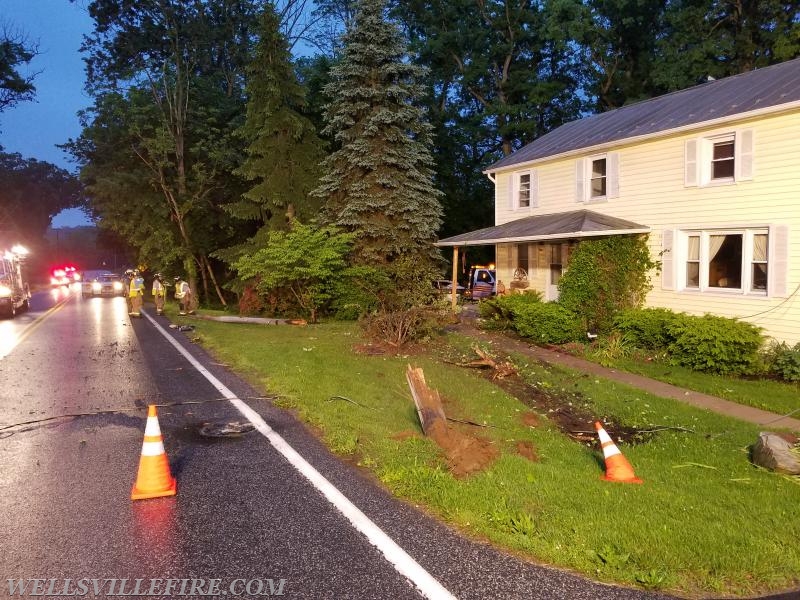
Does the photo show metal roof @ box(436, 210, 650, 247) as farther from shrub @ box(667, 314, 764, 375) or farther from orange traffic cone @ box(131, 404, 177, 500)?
orange traffic cone @ box(131, 404, 177, 500)

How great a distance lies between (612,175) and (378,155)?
9143 mm

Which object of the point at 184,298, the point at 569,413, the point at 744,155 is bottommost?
the point at 569,413

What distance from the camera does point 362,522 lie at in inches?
186

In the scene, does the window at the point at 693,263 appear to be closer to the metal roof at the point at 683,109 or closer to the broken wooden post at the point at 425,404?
the metal roof at the point at 683,109

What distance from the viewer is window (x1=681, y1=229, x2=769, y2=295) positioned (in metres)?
13.8

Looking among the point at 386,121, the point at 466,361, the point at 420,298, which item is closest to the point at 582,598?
the point at 466,361

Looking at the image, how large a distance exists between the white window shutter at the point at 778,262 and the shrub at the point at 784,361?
1.12 meters

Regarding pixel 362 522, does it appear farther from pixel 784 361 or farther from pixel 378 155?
pixel 378 155

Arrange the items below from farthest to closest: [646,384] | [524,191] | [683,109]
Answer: [524,191]
[683,109]
[646,384]

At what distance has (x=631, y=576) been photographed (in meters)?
3.96

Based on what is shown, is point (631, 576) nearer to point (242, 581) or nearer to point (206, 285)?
point (242, 581)

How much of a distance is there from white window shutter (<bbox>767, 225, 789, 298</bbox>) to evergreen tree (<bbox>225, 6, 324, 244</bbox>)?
667 inches

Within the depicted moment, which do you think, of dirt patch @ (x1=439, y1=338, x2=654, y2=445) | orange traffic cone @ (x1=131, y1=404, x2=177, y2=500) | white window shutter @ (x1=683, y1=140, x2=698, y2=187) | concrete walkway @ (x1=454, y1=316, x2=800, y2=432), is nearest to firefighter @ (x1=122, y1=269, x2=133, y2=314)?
concrete walkway @ (x1=454, y1=316, x2=800, y2=432)

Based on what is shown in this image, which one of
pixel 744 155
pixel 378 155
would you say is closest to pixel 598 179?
pixel 744 155
